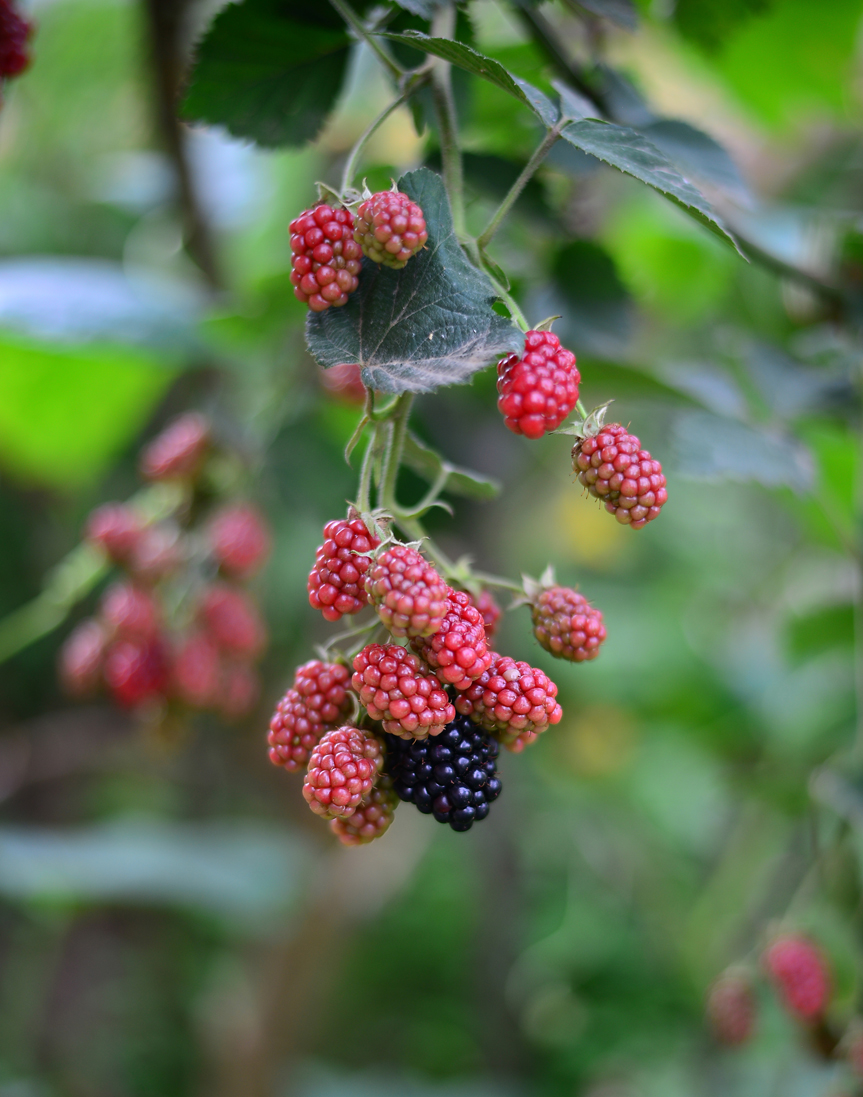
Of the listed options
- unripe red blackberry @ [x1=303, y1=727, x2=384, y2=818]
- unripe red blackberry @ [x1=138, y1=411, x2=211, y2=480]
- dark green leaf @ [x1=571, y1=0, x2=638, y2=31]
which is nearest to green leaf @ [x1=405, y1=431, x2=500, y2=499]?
unripe red blackberry @ [x1=303, y1=727, x2=384, y2=818]

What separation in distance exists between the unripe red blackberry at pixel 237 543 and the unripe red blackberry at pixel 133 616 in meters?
0.07

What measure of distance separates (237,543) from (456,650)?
1.44ft

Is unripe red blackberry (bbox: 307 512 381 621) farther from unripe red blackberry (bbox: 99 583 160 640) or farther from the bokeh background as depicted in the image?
unripe red blackberry (bbox: 99 583 160 640)

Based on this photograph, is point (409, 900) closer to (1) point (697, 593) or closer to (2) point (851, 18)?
(1) point (697, 593)

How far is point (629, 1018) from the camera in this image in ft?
3.86

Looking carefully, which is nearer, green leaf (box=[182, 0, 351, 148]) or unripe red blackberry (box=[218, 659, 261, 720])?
green leaf (box=[182, 0, 351, 148])

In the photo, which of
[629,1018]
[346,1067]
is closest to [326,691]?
[629,1018]

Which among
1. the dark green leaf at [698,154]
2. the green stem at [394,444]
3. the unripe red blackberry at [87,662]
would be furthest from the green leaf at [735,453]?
the unripe red blackberry at [87,662]

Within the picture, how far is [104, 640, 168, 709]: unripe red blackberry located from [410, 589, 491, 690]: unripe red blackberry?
434 millimetres

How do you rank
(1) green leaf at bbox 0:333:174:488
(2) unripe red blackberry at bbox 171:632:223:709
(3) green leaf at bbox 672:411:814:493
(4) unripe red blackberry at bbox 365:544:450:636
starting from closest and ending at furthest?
(4) unripe red blackberry at bbox 365:544:450:636 → (3) green leaf at bbox 672:411:814:493 → (2) unripe red blackberry at bbox 171:632:223:709 → (1) green leaf at bbox 0:333:174:488

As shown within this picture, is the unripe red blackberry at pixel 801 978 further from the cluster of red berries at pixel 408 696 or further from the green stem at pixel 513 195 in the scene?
the green stem at pixel 513 195

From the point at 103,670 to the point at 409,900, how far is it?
1601 millimetres

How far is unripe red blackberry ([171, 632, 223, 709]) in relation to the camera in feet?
2.31

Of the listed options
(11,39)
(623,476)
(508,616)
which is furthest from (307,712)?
(508,616)
